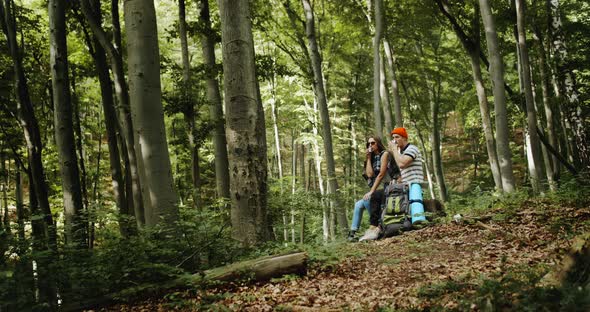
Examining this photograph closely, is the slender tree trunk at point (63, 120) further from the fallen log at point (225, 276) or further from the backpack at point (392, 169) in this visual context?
the backpack at point (392, 169)

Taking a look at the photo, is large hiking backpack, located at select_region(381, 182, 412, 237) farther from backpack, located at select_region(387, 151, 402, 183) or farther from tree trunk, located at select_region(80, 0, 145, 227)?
tree trunk, located at select_region(80, 0, 145, 227)

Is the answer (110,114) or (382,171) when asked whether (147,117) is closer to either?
(382,171)

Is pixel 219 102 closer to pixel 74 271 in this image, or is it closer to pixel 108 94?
pixel 108 94

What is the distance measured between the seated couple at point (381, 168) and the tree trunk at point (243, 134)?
301cm

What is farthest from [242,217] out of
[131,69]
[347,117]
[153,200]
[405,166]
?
[347,117]

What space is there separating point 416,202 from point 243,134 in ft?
12.6

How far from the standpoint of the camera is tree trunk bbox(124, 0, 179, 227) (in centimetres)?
590

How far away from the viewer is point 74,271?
14.2ft

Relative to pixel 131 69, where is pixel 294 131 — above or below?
above

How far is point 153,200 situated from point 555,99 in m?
11.4

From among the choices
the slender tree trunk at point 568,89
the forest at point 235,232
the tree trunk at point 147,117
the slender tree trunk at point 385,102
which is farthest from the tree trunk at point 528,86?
the tree trunk at point 147,117

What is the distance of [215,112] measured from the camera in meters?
10.4

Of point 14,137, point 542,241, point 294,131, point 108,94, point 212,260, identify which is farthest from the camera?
A: point 294,131

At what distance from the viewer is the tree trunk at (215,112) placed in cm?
998
